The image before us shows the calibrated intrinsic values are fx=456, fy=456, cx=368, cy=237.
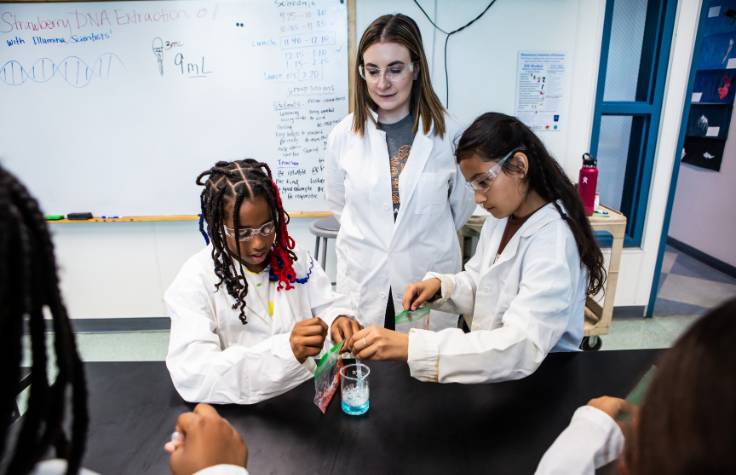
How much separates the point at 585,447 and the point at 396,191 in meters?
1.23

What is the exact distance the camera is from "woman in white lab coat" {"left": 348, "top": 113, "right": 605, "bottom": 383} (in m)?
1.04

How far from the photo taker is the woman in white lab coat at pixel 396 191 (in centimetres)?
179

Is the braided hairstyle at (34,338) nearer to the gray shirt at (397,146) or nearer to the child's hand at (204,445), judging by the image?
the child's hand at (204,445)

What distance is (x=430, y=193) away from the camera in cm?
181

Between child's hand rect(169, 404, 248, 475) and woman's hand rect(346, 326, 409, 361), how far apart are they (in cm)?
36

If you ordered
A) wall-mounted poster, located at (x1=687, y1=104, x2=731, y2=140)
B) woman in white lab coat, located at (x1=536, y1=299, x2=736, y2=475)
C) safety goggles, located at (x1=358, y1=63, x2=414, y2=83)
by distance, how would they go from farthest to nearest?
wall-mounted poster, located at (x1=687, y1=104, x2=731, y2=140) → safety goggles, located at (x1=358, y1=63, x2=414, y2=83) → woman in white lab coat, located at (x1=536, y1=299, x2=736, y2=475)

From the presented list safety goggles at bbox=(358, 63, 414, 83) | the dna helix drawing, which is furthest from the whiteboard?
safety goggles at bbox=(358, 63, 414, 83)

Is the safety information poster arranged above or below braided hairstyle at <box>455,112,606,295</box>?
above

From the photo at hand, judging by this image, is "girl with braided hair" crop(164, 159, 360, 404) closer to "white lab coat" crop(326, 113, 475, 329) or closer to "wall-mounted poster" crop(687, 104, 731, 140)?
"white lab coat" crop(326, 113, 475, 329)

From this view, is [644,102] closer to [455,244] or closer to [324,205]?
[455,244]

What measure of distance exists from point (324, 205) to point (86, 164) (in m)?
1.42

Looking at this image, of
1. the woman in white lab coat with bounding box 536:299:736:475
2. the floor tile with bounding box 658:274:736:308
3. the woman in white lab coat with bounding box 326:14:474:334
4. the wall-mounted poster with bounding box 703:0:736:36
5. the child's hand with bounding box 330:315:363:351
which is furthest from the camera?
the wall-mounted poster with bounding box 703:0:736:36

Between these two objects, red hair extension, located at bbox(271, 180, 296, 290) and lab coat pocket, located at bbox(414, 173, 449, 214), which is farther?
lab coat pocket, located at bbox(414, 173, 449, 214)

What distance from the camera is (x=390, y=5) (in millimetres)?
2496
